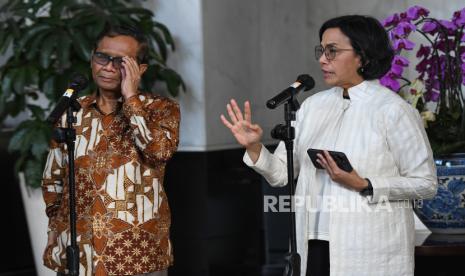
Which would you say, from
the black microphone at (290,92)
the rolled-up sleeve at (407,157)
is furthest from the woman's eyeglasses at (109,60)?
the rolled-up sleeve at (407,157)

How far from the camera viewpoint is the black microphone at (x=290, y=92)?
2371 millimetres

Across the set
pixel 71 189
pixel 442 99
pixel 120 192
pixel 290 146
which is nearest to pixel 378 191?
pixel 290 146

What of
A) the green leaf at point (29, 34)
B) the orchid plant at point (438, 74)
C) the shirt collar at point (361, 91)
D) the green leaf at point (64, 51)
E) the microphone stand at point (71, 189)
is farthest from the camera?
the green leaf at point (29, 34)

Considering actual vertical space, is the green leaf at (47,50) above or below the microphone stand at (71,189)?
above

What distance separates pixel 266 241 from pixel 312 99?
226 cm

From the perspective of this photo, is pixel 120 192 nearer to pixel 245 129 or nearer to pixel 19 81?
pixel 245 129

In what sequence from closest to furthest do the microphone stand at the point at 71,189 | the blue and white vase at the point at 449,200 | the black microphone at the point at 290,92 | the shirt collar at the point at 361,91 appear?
the black microphone at the point at 290,92 → the microphone stand at the point at 71,189 → the shirt collar at the point at 361,91 → the blue and white vase at the point at 449,200

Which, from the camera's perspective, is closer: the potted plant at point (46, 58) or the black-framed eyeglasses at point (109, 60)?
the black-framed eyeglasses at point (109, 60)

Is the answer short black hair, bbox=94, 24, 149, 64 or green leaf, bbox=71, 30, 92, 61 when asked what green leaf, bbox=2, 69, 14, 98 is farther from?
short black hair, bbox=94, 24, 149, 64

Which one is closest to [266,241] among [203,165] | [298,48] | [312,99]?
[203,165]

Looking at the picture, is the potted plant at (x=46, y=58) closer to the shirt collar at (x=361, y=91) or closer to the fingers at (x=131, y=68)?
the fingers at (x=131, y=68)

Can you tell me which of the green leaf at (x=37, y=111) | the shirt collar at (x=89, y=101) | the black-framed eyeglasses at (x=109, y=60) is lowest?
the green leaf at (x=37, y=111)

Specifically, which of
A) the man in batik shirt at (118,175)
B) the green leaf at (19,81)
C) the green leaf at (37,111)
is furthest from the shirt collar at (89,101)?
the green leaf at (37,111)

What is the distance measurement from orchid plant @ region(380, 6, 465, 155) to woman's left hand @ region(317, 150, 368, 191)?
0.93m
